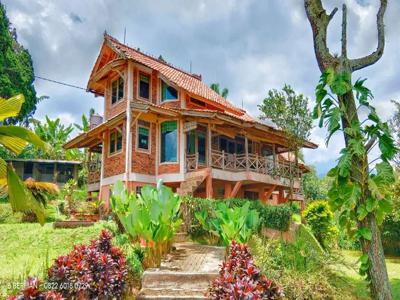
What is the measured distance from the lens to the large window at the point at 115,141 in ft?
57.7

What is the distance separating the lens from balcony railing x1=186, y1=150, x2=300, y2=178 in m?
16.4

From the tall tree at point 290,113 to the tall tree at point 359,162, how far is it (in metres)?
8.26

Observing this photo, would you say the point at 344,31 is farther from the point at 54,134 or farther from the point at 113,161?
the point at 54,134

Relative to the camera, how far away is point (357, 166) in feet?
20.7

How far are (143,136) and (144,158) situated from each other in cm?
107

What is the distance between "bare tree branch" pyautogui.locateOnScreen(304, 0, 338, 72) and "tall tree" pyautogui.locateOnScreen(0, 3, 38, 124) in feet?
78.2

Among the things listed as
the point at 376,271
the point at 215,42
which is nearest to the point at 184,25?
the point at 215,42

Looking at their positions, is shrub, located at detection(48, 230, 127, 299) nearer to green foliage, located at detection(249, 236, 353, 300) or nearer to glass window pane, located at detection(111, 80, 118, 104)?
green foliage, located at detection(249, 236, 353, 300)

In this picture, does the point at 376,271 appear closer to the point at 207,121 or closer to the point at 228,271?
the point at 228,271

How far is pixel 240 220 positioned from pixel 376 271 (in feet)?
13.4

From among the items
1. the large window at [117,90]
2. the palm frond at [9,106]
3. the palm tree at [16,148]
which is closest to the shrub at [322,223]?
the large window at [117,90]

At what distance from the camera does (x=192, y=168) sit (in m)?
16.5

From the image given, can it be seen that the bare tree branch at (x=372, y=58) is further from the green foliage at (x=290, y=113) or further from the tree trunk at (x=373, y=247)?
the green foliage at (x=290, y=113)

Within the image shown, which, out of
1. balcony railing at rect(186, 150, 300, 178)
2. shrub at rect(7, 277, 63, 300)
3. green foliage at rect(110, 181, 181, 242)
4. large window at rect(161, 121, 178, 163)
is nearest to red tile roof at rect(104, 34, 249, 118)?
large window at rect(161, 121, 178, 163)
